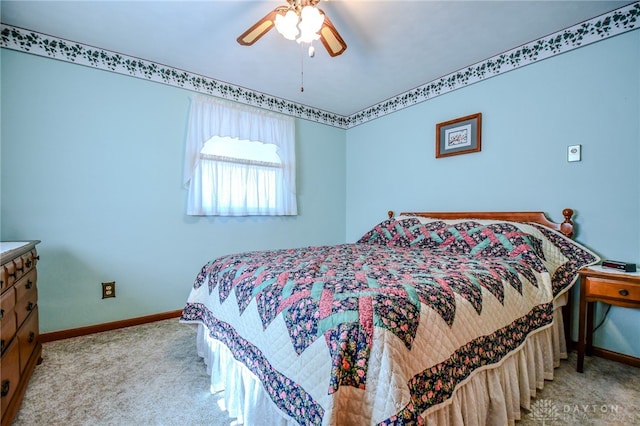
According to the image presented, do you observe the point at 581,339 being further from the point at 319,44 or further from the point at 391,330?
the point at 319,44

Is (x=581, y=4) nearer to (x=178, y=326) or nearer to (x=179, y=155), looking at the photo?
(x=179, y=155)

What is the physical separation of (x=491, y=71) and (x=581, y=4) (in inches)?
26.7

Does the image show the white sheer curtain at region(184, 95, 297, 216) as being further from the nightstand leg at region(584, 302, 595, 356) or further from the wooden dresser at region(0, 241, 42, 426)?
the nightstand leg at region(584, 302, 595, 356)

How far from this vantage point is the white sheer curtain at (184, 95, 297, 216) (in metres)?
2.71

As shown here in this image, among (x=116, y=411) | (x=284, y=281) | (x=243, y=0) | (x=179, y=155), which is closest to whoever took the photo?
(x=284, y=281)

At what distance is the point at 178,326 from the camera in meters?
2.41

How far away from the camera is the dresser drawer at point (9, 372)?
117cm

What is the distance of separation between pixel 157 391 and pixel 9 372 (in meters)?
0.62

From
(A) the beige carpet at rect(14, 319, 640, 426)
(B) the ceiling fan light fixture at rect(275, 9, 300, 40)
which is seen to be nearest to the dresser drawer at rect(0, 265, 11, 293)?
(A) the beige carpet at rect(14, 319, 640, 426)

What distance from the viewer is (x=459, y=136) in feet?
8.85

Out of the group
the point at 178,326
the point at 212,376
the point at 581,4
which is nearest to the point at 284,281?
the point at 212,376

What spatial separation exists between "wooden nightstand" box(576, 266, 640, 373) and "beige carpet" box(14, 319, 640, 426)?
234 millimetres

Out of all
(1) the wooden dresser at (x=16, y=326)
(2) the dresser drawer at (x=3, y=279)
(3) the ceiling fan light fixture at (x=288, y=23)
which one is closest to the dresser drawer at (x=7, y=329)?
(1) the wooden dresser at (x=16, y=326)

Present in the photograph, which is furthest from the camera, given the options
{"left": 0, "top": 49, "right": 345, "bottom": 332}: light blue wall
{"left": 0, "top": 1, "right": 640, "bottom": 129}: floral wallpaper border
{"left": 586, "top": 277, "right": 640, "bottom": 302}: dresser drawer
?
{"left": 0, "top": 49, "right": 345, "bottom": 332}: light blue wall
